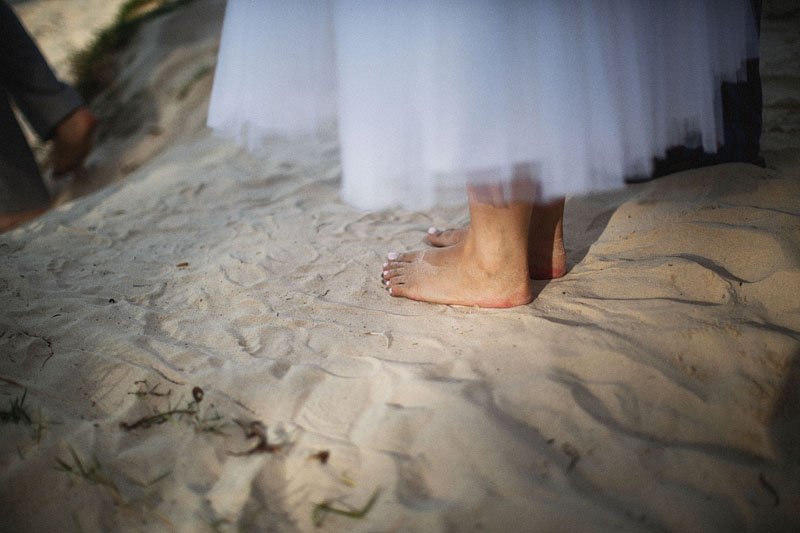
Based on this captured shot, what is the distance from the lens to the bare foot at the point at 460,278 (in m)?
1.43

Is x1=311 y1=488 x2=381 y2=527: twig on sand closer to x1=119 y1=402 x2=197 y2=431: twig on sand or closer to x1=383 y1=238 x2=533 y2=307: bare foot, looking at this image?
x1=119 y1=402 x2=197 y2=431: twig on sand

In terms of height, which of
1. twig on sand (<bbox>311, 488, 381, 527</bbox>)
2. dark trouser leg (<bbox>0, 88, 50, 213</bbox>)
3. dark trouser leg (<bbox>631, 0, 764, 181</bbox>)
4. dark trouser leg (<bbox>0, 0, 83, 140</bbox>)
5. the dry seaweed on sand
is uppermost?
dark trouser leg (<bbox>0, 0, 83, 140</bbox>)

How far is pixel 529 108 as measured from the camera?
3.47 feet

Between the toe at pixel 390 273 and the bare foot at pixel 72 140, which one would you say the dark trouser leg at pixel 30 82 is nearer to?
the bare foot at pixel 72 140

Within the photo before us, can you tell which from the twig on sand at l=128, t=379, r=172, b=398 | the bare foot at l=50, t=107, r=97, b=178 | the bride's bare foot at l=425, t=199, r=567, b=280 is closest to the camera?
the twig on sand at l=128, t=379, r=172, b=398

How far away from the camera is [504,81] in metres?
1.03

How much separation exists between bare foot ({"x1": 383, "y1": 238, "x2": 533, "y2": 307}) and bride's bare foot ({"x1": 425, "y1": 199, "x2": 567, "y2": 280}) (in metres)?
0.18

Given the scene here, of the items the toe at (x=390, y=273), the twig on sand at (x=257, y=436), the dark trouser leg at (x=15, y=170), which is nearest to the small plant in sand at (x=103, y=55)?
the dark trouser leg at (x=15, y=170)

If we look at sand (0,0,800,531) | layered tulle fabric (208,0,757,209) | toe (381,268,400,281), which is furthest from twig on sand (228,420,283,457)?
toe (381,268,400,281)

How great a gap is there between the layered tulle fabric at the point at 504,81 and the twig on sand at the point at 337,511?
625mm

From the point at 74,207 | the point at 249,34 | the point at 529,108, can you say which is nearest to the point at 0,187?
the point at 74,207

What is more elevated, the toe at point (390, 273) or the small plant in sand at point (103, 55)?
the small plant in sand at point (103, 55)

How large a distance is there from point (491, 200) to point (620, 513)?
0.72 m

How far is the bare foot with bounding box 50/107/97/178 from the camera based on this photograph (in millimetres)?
3676
